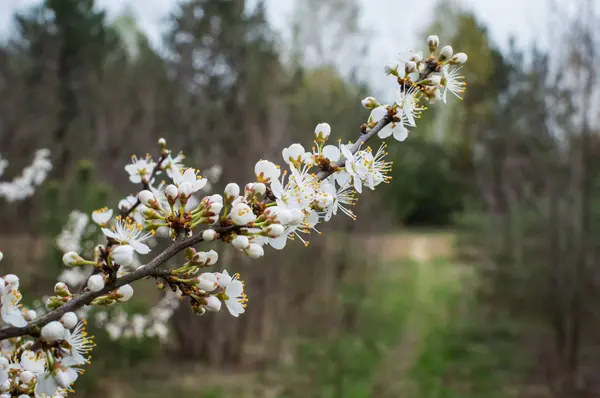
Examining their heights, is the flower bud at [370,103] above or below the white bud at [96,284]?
above

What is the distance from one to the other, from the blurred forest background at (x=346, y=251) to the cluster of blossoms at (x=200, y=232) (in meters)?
2.66

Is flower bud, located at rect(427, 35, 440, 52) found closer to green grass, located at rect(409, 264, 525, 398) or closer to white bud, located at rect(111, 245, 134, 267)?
white bud, located at rect(111, 245, 134, 267)

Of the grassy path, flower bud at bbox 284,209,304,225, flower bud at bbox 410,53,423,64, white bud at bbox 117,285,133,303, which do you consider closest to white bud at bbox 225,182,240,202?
flower bud at bbox 284,209,304,225

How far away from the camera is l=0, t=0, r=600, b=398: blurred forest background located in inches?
190

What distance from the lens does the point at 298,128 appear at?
5840 mm

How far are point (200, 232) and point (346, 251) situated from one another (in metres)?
5.54

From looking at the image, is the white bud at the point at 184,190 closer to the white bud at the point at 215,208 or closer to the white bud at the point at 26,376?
the white bud at the point at 215,208

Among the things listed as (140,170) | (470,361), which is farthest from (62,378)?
(470,361)

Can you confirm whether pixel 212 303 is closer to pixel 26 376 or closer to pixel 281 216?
pixel 281 216

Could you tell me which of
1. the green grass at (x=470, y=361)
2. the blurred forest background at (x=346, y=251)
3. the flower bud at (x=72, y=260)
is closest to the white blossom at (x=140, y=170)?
the flower bud at (x=72, y=260)

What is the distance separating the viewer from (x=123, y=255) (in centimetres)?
95

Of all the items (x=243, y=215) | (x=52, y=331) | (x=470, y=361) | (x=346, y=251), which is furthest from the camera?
(x=346, y=251)

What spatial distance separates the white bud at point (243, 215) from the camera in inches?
39.1

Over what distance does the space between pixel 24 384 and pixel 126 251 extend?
320mm
